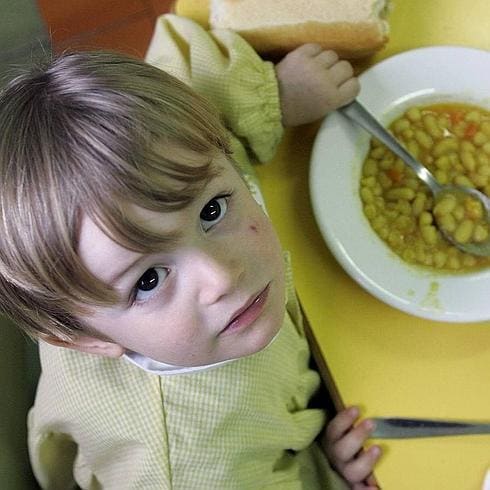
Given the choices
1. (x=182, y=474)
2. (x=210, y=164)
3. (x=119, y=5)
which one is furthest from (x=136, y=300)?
(x=119, y=5)

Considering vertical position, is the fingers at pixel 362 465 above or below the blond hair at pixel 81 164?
below

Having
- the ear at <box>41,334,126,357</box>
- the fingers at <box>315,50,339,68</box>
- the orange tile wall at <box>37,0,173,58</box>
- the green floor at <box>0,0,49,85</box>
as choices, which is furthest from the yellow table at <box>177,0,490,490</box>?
the orange tile wall at <box>37,0,173,58</box>

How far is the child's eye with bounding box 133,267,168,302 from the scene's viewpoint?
1.72 ft

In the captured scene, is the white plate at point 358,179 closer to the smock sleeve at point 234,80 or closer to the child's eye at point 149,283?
the smock sleeve at point 234,80

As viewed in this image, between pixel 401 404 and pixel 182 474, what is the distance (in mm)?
221

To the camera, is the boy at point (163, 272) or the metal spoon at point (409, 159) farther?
the metal spoon at point (409, 159)

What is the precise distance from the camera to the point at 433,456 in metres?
0.72

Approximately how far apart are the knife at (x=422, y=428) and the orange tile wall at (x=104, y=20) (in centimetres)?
87

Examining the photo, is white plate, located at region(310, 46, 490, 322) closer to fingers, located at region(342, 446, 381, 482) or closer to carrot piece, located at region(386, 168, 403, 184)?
carrot piece, located at region(386, 168, 403, 184)

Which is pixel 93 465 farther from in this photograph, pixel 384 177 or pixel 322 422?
pixel 384 177

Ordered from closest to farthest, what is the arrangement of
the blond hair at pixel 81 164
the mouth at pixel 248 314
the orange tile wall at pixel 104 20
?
the blond hair at pixel 81 164 → the mouth at pixel 248 314 → the orange tile wall at pixel 104 20

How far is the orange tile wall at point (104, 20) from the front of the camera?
1.36 m

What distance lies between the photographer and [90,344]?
60cm

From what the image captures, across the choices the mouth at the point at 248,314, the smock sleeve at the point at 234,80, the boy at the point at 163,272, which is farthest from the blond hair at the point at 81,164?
the smock sleeve at the point at 234,80
